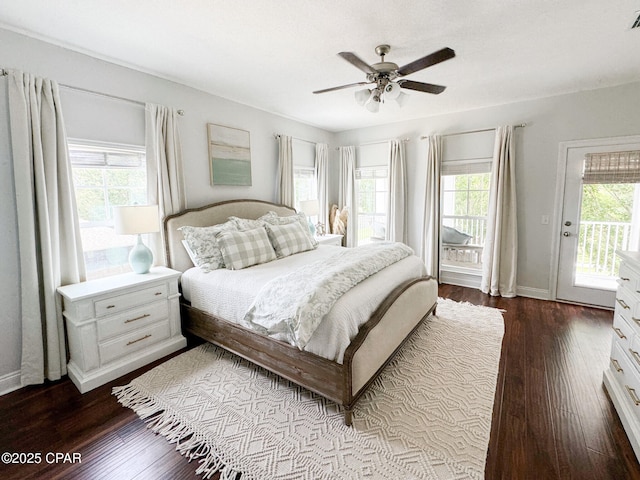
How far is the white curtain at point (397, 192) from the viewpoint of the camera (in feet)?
16.0

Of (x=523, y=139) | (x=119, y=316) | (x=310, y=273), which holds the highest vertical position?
(x=523, y=139)

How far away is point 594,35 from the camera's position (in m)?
2.28

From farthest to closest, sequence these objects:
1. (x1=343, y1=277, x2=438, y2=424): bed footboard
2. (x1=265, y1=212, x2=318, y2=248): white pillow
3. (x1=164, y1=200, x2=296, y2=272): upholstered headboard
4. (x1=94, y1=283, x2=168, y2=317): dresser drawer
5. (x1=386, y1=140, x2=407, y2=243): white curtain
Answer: (x1=386, y1=140, x2=407, y2=243): white curtain
(x1=265, y1=212, x2=318, y2=248): white pillow
(x1=164, y1=200, x2=296, y2=272): upholstered headboard
(x1=94, y1=283, x2=168, y2=317): dresser drawer
(x1=343, y1=277, x2=438, y2=424): bed footboard

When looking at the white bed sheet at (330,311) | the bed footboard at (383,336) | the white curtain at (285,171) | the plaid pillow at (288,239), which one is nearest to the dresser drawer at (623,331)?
the bed footboard at (383,336)

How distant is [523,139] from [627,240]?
1.70 meters

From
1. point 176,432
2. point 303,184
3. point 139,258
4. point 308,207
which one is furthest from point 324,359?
point 303,184

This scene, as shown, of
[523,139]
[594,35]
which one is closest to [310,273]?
[594,35]

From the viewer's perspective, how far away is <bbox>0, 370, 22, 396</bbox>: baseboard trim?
86.0 inches

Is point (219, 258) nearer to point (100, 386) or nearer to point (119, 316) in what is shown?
point (119, 316)

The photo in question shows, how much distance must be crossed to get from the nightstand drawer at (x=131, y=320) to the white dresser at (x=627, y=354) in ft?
10.9

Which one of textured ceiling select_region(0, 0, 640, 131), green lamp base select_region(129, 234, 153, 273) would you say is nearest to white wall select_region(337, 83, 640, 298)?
textured ceiling select_region(0, 0, 640, 131)

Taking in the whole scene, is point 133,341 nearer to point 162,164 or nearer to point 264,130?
point 162,164

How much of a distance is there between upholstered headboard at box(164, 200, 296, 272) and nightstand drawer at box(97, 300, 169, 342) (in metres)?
0.54

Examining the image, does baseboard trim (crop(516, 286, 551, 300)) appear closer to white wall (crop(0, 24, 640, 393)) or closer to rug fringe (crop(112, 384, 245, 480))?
white wall (crop(0, 24, 640, 393))
